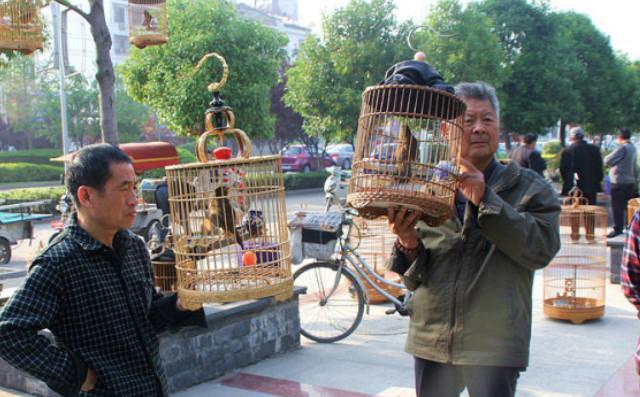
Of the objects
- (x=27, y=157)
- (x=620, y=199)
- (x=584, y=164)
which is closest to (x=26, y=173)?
(x=27, y=157)

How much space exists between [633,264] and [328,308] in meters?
4.02

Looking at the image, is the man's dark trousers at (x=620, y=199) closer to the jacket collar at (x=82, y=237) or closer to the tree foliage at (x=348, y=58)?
the jacket collar at (x=82, y=237)

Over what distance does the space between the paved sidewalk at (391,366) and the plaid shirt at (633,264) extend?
246 cm

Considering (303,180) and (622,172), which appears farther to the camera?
(303,180)

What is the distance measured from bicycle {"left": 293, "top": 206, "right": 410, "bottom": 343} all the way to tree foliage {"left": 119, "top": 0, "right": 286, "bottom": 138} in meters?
11.9

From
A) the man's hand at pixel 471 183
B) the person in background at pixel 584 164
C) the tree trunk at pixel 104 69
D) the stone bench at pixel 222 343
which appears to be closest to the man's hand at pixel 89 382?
the man's hand at pixel 471 183

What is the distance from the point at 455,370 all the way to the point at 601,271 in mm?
4745

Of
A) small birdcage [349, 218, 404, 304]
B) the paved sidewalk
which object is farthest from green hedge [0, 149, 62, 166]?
the paved sidewalk

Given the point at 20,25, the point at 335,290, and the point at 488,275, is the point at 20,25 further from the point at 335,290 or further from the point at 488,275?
the point at 488,275

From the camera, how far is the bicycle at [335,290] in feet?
18.5

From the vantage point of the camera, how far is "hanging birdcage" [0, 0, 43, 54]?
4996 millimetres

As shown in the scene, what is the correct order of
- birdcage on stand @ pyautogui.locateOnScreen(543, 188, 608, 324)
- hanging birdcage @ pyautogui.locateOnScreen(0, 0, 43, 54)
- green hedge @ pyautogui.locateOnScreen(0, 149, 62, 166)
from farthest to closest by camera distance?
green hedge @ pyautogui.locateOnScreen(0, 149, 62, 166) < birdcage on stand @ pyautogui.locateOnScreen(543, 188, 608, 324) < hanging birdcage @ pyautogui.locateOnScreen(0, 0, 43, 54)

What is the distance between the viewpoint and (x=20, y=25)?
5.08 m

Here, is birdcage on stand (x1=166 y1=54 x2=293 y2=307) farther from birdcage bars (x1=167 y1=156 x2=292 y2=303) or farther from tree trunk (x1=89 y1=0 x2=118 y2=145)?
tree trunk (x1=89 y1=0 x2=118 y2=145)
